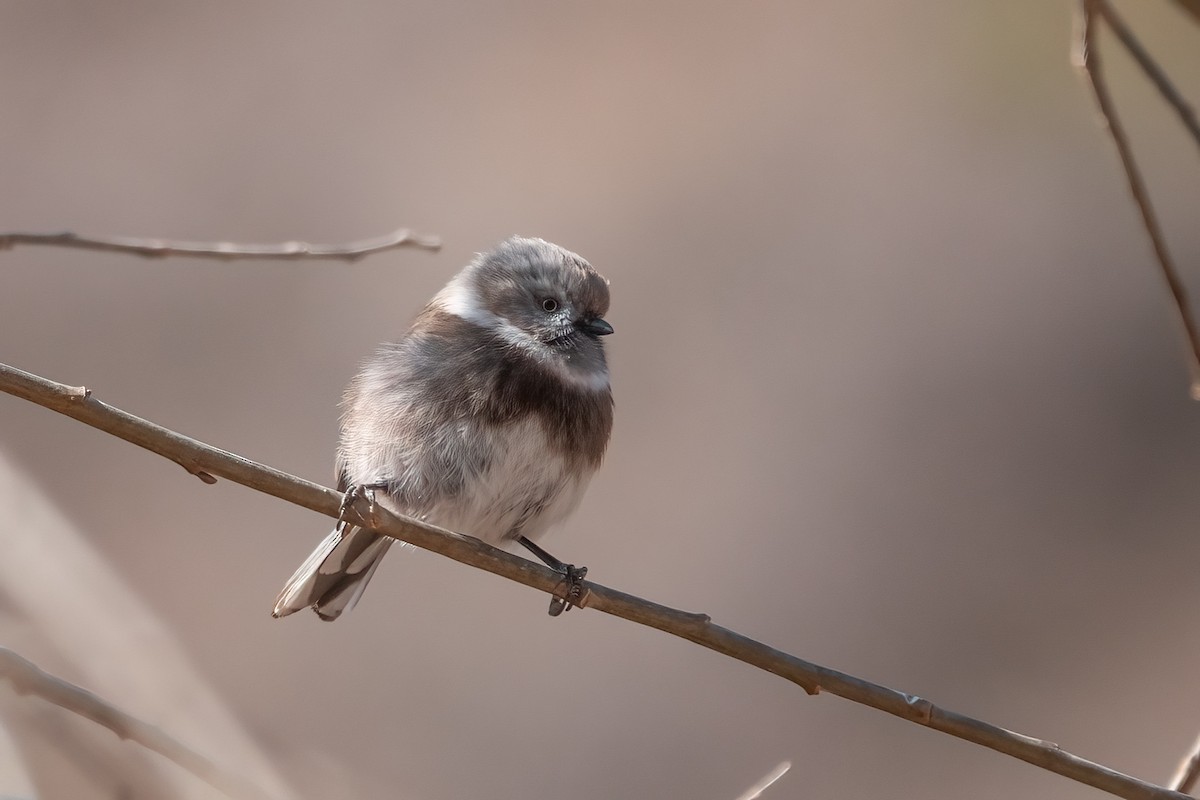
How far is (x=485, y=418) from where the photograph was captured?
4.01 m

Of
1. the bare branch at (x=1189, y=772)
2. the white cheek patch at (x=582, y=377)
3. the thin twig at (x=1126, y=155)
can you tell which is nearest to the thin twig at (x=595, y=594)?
the bare branch at (x=1189, y=772)

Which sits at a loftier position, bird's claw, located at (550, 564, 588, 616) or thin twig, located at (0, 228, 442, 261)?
thin twig, located at (0, 228, 442, 261)

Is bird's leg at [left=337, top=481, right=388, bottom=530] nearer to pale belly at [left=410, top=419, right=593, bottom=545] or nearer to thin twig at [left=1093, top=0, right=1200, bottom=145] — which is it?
pale belly at [left=410, top=419, right=593, bottom=545]

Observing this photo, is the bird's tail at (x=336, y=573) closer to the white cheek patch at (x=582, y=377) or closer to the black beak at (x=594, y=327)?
the white cheek patch at (x=582, y=377)

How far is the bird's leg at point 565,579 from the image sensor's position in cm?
354

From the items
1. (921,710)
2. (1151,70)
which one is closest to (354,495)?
(921,710)

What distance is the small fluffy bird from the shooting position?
4051 mm

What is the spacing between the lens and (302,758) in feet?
8.21

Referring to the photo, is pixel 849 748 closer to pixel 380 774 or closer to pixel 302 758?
pixel 380 774

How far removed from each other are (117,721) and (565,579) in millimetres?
1420

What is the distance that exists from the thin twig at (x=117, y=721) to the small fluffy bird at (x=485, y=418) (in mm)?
1741

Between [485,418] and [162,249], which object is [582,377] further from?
[162,249]

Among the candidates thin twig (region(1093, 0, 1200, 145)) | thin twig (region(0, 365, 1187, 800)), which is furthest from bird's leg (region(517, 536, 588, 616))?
thin twig (region(1093, 0, 1200, 145))

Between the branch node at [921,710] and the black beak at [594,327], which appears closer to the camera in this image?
the branch node at [921,710]
